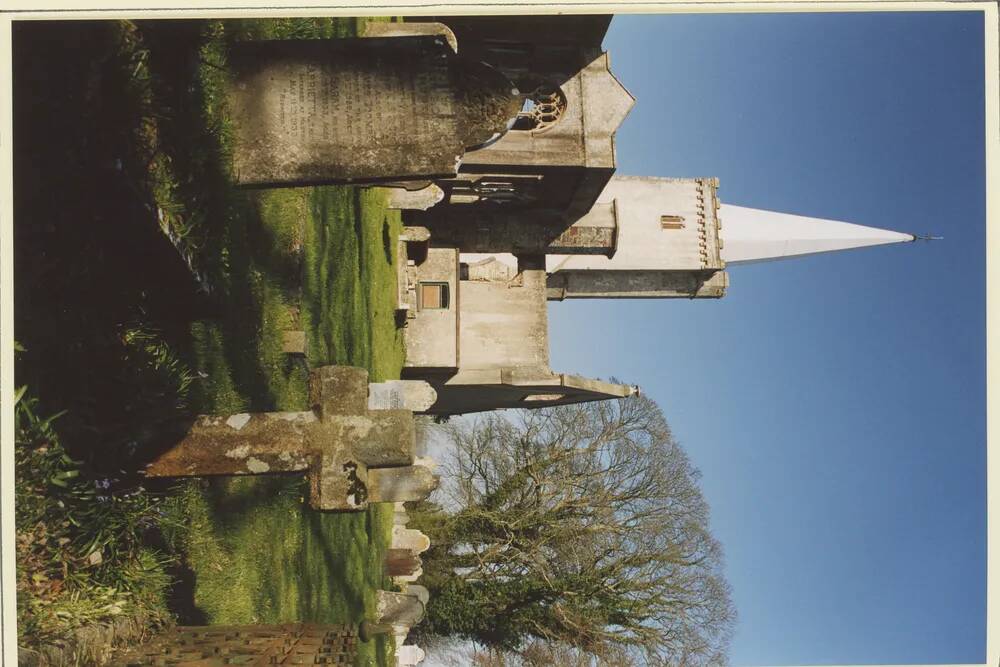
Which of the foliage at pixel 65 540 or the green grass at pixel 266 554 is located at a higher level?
the foliage at pixel 65 540

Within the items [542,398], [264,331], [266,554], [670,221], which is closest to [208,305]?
[264,331]

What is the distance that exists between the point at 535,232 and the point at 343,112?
14130mm

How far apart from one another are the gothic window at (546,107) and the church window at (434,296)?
4146mm

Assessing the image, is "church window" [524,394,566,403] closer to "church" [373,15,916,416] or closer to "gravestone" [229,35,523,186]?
"church" [373,15,916,416]

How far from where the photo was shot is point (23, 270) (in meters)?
5.65

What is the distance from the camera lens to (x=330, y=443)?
643 cm

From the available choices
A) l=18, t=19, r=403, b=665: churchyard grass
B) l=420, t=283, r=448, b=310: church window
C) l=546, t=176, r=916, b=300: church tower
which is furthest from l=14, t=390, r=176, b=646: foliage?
l=546, t=176, r=916, b=300: church tower

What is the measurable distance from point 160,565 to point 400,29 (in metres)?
8.29

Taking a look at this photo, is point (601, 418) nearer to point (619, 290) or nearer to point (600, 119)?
point (619, 290)

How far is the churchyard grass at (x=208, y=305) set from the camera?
5.73 m

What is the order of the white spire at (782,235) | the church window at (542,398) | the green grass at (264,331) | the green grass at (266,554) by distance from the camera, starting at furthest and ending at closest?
A: the white spire at (782,235), the church window at (542,398), the green grass at (266,554), the green grass at (264,331)

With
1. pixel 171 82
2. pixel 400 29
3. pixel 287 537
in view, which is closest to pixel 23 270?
pixel 171 82

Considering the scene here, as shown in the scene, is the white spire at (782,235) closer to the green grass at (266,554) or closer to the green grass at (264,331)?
the green grass at (264,331)

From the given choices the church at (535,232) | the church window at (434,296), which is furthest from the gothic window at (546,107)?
the church window at (434,296)
